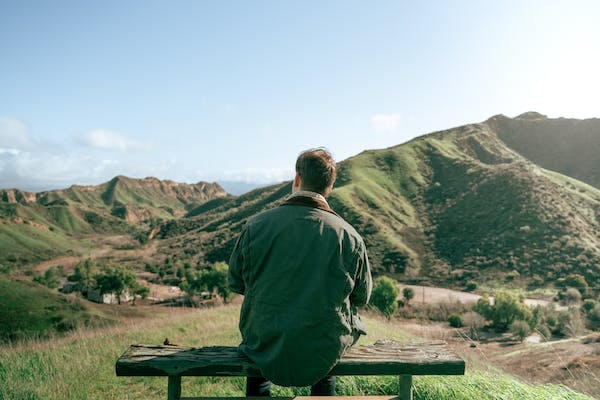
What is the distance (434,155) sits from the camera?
90.3m

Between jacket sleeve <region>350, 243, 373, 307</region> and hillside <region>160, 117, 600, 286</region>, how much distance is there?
50.5m

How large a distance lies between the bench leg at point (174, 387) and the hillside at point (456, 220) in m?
50.7

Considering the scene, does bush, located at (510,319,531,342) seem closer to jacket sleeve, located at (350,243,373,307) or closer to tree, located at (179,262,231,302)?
tree, located at (179,262,231,302)

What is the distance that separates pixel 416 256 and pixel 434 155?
4158 cm

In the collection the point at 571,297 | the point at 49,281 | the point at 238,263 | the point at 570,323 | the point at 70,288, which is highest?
the point at 238,263

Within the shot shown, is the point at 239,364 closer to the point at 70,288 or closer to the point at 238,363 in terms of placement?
the point at 238,363

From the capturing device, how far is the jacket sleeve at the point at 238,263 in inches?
101

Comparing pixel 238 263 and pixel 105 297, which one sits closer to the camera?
pixel 238 263

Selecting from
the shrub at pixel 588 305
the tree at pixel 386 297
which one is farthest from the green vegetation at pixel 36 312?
the shrub at pixel 588 305

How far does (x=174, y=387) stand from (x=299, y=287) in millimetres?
1248

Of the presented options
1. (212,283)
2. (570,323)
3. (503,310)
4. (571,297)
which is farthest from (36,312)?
(571,297)

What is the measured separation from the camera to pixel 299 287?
2.33m

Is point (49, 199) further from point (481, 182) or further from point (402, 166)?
point (481, 182)

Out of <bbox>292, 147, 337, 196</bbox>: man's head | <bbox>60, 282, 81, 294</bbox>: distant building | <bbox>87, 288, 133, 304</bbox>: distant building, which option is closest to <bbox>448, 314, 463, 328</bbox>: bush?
<bbox>87, 288, 133, 304</bbox>: distant building
